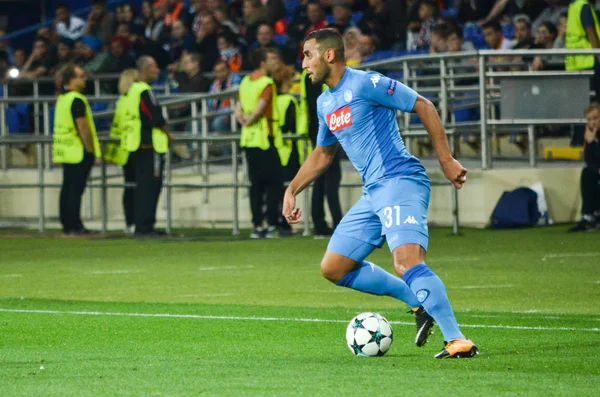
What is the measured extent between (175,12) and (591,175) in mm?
12321

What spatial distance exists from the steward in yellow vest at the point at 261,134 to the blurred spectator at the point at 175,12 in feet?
31.1

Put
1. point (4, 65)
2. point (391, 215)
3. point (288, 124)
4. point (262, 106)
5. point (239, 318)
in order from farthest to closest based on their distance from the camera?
point (4, 65), point (288, 124), point (262, 106), point (239, 318), point (391, 215)

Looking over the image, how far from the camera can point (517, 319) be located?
9.30m

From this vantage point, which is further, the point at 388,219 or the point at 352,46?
the point at 352,46

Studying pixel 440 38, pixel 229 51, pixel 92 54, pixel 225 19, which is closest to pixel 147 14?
pixel 92 54

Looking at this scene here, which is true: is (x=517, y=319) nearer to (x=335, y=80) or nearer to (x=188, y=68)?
(x=335, y=80)

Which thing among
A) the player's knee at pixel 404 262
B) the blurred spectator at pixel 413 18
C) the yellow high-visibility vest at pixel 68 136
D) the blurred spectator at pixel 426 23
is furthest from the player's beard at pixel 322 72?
the blurred spectator at pixel 413 18

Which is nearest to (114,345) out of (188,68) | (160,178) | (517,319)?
(517,319)

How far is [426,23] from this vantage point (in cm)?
2178

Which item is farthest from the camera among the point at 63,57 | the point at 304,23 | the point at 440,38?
the point at 63,57

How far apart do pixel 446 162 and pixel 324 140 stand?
44.6 inches

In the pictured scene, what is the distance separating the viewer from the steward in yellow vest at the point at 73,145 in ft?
57.4

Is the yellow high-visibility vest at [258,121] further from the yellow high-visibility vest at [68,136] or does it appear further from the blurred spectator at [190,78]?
the blurred spectator at [190,78]

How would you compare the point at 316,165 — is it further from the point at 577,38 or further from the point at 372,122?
the point at 577,38
